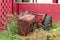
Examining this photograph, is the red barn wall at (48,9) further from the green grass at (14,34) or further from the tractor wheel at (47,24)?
the green grass at (14,34)

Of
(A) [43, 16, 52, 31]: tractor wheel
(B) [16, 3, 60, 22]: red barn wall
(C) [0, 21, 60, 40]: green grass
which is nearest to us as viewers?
(C) [0, 21, 60, 40]: green grass

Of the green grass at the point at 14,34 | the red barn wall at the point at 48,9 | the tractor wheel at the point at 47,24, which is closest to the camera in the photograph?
the green grass at the point at 14,34

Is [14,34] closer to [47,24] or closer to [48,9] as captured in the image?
[47,24]

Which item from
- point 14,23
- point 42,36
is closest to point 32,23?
point 14,23

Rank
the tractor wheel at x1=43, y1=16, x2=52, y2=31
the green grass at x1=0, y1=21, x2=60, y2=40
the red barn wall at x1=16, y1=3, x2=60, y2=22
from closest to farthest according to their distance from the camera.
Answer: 1. the green grass at x1=0, y1=21, x2=60, y2=40
2. the tractor wheel at x1=43, y1=16, x2=52, y2=31
3. the red barn wall at x1=16, y1=3, x2=60, y2=22

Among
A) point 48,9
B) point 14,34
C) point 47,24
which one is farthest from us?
point 48,9

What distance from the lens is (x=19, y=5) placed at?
1327cm

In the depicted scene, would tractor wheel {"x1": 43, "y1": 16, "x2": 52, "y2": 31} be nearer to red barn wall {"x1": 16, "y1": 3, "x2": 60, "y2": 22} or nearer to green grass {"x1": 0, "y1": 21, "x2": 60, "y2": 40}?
green grass {"x1": 0, "y1": 21, "x2": 60, "y2": 40}

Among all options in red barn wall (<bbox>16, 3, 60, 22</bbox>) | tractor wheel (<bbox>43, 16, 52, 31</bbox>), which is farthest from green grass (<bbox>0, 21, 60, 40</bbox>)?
red barn wall (<bbox>16, 3, 60, 22</bbox>)

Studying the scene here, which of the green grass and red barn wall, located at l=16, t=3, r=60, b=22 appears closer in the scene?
the green grass

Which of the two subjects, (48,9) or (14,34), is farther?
(48,9)

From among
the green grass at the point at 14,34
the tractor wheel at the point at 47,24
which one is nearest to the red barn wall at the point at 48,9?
the tractor wheel at the point at 47,24

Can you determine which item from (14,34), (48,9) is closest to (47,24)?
(14,34)

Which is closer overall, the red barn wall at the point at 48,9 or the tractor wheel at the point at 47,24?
the tractor wheel at the point at 47,24
